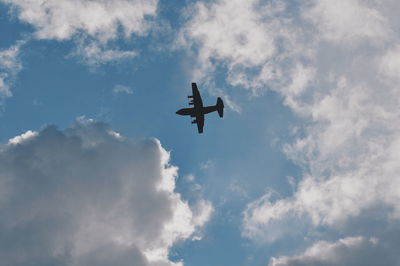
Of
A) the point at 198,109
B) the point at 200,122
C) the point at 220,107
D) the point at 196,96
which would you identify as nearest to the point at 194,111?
the point at 198,109

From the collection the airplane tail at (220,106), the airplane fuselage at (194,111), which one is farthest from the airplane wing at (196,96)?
the airplane tail at (220,106)

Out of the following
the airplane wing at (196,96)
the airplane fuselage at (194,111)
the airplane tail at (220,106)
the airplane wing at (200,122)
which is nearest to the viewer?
the airplane wing at (196,96)

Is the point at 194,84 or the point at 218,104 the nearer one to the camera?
the point at 194,84

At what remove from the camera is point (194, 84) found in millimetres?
73625

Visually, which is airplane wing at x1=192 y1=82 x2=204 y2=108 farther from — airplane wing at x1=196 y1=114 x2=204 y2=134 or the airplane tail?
the airplane tail

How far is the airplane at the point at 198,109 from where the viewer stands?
73.6 meters

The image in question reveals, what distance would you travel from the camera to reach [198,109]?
75000 mm

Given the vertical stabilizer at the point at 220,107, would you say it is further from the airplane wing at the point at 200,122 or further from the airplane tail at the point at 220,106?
the airplane wing at the point at 200,122

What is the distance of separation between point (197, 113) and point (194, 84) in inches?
237

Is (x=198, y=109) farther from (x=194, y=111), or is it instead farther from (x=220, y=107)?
(x=220, y=107)

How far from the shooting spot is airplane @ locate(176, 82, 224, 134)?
241 feet

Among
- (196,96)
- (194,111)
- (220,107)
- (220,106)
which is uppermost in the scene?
(220,106)

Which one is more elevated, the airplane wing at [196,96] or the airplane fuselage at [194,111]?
the airplane wing at [196,96]

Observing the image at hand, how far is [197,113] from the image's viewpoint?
7562cm
